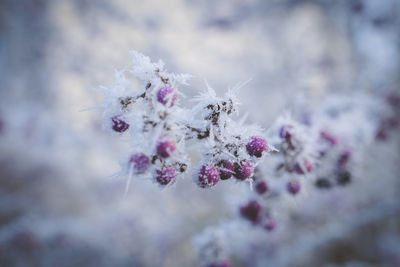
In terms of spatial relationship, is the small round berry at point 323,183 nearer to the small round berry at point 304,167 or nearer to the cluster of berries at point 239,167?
the small round berry at point 304,167

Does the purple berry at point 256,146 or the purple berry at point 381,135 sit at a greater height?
the purple berry at point 381,135

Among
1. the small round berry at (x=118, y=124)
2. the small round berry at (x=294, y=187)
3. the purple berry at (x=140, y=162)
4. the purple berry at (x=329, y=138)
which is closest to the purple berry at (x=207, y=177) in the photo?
the purple berry at (x=140, y=162)

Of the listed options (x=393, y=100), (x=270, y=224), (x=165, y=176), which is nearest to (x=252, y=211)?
(x=270, y=224)

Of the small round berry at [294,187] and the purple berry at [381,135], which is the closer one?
the small round berry at [294,187]

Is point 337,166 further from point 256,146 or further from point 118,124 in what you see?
point 118,124

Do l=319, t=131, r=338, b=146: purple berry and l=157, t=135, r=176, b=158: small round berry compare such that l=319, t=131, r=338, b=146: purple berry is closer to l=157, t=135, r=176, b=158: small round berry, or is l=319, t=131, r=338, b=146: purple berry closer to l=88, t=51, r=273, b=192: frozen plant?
l=88, t=51, r=273, b=192: frozen plant

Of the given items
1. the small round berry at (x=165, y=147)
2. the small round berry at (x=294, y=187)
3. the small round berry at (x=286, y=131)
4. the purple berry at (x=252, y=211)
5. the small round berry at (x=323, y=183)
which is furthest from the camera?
the small round berry at (x=323, y=183)

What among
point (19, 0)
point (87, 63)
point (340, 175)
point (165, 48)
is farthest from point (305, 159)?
point (19, 0)

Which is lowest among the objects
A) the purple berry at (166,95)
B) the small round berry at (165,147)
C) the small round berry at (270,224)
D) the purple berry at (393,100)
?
the small round berry at (165,147)

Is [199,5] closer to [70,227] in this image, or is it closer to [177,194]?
[177,194]
